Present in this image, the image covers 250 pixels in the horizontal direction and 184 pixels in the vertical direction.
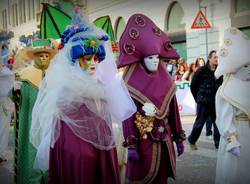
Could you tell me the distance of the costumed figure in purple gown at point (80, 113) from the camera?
372 cm

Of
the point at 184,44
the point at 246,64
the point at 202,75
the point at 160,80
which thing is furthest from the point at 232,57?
the point at 184,44

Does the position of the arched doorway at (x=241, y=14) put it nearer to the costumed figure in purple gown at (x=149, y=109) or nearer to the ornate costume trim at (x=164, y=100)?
the costumed figure in purple gown at (x=149, y=109)

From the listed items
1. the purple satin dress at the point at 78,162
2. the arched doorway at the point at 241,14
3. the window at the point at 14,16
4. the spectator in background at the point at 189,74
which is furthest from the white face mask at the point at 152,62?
the window at the point at 14,16

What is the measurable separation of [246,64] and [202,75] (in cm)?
312

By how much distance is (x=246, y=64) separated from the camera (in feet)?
16.6

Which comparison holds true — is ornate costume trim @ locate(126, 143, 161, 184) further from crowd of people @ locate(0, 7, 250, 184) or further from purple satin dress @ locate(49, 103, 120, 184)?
purple satin dress @ locate(49, 103, 120, 184)

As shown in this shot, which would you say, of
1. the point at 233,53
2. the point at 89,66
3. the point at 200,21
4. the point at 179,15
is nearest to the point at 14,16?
the point at 179,15

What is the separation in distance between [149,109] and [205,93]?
3.83 m

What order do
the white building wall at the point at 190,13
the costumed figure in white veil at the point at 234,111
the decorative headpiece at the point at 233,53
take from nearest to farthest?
the costumed figure in white veil at the point at 234,111
the decorative headpiece at the point at 233,53
the white building wall at the point at 190,13

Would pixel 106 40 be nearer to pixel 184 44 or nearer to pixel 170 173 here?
pixel 170 173

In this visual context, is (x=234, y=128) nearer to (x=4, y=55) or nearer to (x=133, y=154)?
(x=133, y=154)

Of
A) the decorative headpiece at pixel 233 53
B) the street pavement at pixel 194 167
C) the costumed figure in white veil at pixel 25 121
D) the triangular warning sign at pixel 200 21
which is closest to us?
the decorative headpiece at pixel 233 53

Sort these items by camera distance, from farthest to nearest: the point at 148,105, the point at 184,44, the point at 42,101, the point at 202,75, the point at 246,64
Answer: the point at 184,44 → the point at 202,75 → the point at 246,64 → the point at 148,105 → the point at 42,101

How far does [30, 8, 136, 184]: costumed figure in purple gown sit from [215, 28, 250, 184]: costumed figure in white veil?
1344 mm
